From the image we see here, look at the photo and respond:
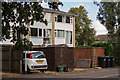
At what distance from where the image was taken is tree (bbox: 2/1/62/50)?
11227 mm

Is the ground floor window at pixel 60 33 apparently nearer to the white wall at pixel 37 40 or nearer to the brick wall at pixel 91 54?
the white wall at pixel 37 40

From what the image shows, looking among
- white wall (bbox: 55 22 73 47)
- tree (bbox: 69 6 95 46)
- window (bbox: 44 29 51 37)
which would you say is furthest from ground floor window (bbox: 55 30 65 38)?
tree (bbox: 69 6 95 46)

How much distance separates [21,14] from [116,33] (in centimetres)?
2085

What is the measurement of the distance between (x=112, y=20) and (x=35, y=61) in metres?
15.2

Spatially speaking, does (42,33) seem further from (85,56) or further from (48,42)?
(85,56)

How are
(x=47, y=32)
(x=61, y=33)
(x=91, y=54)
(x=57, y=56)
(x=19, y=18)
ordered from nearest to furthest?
(x=19, y=18)
(x=57, y=56)
(x=91, y=54)
(x=47, y=32)
(x=61, y=33)

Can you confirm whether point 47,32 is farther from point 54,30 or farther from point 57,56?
point 57,56

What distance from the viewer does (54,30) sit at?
125 feet

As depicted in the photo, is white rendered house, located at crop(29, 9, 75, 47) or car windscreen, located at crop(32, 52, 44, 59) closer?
car windscreen, located at crop(32, 52, 44, 59)

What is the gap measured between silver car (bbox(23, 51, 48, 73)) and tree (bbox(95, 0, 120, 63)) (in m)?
13.1

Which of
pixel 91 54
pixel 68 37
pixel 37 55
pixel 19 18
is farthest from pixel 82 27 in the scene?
pixel 19 18

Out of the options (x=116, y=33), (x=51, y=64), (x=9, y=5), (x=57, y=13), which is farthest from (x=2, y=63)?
(x=57, y=13)

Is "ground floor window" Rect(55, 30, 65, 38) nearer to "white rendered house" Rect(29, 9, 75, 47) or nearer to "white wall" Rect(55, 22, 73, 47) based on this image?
"white rendered house" Rect(29, 9, 75, 47)

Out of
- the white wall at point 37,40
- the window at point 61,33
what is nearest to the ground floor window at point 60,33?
the window at point 61,33
